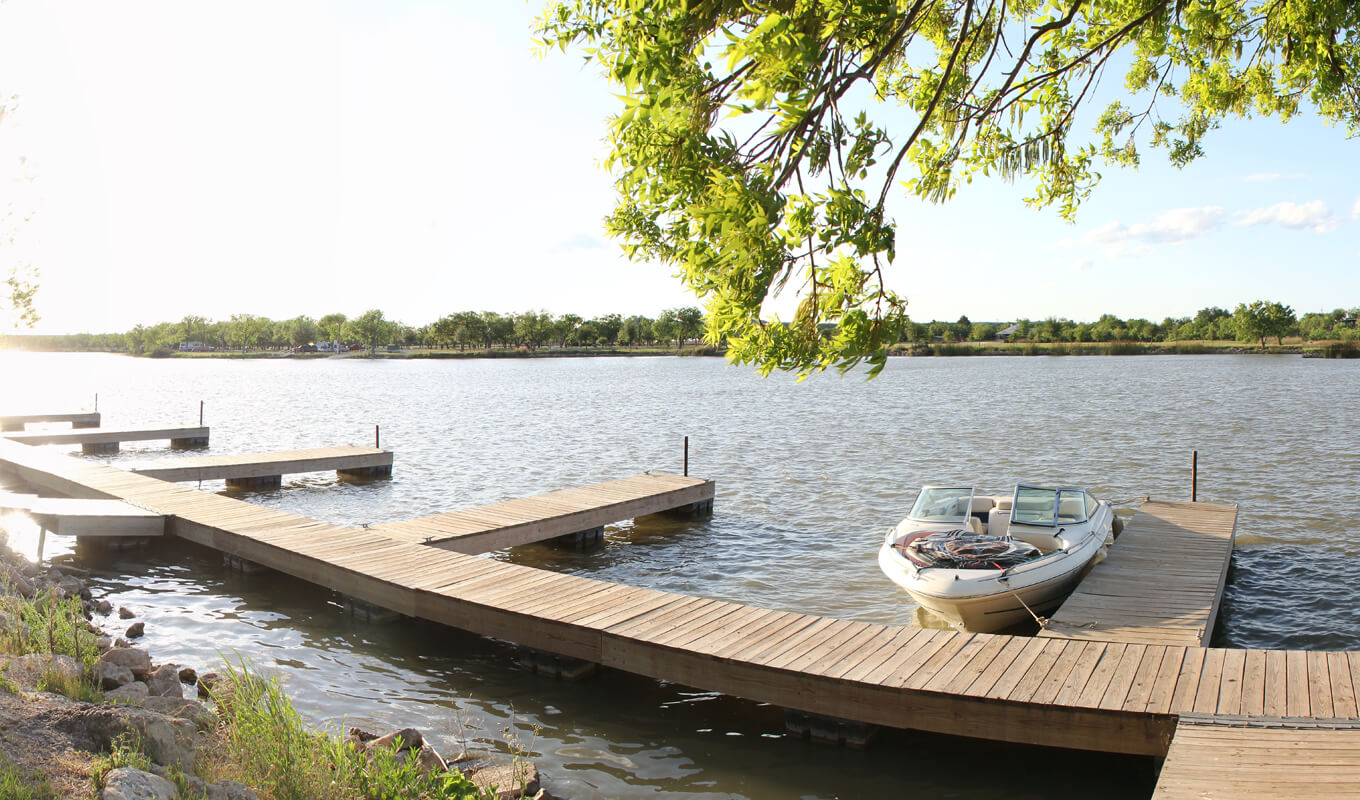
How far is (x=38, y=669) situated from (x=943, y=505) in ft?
33.4

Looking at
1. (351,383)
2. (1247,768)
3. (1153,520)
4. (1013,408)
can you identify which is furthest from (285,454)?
(351,383)

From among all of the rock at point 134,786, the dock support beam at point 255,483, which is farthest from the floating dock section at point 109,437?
the rock at point 134,786

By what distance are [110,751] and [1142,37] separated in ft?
35.6

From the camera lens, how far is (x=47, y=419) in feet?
105

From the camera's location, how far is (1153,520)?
1443 centimetres

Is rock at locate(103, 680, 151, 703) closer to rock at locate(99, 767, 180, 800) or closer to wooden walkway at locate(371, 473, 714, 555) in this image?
rock at locate(99, 767, 180, 800)

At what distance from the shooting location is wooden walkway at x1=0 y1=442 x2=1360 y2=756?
21.8ft

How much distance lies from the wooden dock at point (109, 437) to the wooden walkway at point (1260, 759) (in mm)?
29956

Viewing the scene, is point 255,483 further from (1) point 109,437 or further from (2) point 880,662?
(2) point 880,662

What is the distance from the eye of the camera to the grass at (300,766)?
523cm

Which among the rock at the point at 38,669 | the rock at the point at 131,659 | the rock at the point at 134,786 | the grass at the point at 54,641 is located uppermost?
the rock at the point at 134,786

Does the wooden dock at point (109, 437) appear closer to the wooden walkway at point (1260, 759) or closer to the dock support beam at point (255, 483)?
the dock support beam at point (255, 483)

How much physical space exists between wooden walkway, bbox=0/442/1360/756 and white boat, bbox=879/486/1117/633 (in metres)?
1.81

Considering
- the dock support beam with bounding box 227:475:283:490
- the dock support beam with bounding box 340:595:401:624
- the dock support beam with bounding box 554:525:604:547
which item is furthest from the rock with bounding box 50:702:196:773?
the dock support beam with bounding box 227:475:283:490
